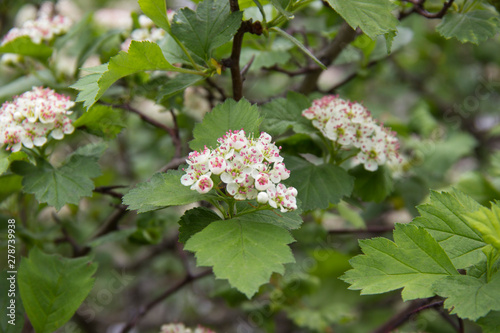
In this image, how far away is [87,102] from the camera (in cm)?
100

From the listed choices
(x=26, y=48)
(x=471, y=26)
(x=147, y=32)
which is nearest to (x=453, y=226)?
(x=471, y=26)

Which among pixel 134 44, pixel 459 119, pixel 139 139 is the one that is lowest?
pixel 139 139

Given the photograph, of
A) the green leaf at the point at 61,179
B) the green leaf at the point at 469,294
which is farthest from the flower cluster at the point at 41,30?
the green leaf at the point at 469,294

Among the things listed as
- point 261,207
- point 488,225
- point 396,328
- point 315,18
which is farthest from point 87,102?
point 315,18

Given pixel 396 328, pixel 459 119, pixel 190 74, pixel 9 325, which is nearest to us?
pixel 190 74

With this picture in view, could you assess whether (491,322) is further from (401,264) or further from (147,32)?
(147,32)

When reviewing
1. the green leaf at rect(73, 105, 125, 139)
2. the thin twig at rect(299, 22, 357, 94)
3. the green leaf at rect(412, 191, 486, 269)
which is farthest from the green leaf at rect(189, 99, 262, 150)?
the thin twig at rect(299, 22, 357, 94)

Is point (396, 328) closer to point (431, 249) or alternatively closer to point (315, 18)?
point (431, 249)

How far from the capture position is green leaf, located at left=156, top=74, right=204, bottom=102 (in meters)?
1.11

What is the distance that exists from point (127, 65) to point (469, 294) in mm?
863

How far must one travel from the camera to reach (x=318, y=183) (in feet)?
3.90

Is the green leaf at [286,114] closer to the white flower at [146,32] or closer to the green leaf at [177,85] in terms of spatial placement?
the green leaf at [177,85]

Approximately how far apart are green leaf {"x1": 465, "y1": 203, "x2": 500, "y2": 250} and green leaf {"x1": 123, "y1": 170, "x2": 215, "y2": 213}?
54 centimetres

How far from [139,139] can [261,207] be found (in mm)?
2164
